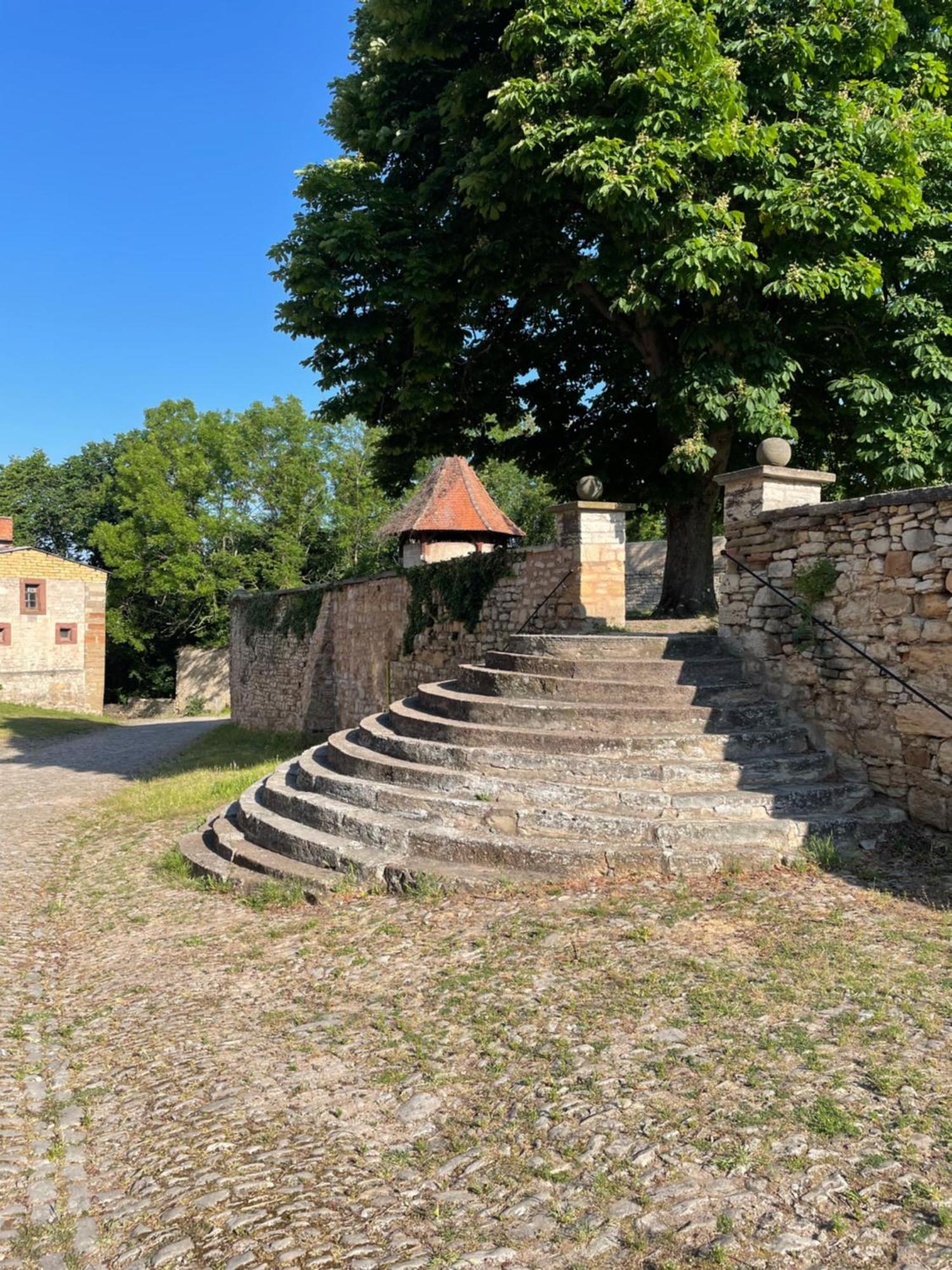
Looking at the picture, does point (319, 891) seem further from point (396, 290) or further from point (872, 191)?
point (872, 191)

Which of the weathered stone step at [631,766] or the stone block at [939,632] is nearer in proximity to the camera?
the stone block at [939,632]

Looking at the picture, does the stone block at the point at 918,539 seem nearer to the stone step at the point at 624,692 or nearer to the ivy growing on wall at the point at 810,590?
the ivy growing on wall at the point at 810,590

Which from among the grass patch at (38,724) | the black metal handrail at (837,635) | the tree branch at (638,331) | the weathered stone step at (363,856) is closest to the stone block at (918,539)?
the black metal handrail at (837,635)

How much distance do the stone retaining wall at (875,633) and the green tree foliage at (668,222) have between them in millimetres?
2480

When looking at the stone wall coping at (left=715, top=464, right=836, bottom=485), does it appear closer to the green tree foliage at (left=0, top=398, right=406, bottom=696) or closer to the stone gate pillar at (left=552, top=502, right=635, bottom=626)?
the stone gate pillar at (left=552, top=502, right=635, bottom=626)

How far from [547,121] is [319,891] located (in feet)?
26.0

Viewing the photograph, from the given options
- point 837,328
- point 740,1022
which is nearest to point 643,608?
point 837,328

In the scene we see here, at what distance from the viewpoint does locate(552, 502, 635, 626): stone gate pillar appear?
1116 cm

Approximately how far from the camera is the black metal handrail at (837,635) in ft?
22.8

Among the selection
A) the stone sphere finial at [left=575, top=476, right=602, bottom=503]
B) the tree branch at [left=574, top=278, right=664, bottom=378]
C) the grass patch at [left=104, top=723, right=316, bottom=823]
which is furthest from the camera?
the tree branch at [left=574, top=278, right=664, bottom=378]

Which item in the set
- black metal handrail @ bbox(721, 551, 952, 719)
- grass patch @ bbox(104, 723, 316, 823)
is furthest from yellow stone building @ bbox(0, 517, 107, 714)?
black metal handrail @ bbox(721, 551, 952, 719)

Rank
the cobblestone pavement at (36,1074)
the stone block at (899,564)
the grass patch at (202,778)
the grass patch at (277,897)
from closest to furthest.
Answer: the cobblestone pavement at (36,1074)
the grass patch at (277,897)
the stone block at (899,564)
the grass patch at (202,778)

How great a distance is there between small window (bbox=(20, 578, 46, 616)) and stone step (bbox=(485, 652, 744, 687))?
32.1 m

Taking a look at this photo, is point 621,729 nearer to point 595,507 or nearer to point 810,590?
point 810,590
